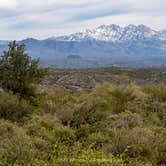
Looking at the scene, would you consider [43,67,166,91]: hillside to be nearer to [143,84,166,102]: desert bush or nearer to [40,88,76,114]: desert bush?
[143,84,166,102]: desert bush

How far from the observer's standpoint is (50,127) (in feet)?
46.7

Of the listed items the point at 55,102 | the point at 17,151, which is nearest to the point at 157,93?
the point at 55,102

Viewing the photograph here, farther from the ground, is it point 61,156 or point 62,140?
point 61,156

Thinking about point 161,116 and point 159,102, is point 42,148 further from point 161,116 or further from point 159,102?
point 159,102

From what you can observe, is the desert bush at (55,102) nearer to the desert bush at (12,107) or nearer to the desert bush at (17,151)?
the desert bush at (12,107)

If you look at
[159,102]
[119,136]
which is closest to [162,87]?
[159,102]

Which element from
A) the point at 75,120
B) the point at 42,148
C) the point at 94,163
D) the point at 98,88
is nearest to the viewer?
the point at 94,163

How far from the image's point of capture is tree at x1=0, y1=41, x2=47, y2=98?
18.0 m

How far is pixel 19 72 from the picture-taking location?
18203mm

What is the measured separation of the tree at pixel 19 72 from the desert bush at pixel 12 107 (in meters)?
1.29

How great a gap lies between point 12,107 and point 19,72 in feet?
8.87

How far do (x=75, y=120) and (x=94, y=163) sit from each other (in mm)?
8524

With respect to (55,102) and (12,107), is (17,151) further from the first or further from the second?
(55,102)

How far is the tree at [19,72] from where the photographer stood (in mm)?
18031
